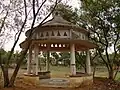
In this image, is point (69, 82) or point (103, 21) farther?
point (103, 21)

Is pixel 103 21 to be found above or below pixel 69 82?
above

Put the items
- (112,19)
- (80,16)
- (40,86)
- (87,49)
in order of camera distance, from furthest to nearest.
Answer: (80,16) → (112,19) → (87,49) → (40,86)

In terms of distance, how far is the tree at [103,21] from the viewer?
58.4 ft

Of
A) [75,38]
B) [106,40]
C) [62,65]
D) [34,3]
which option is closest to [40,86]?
[75,38]

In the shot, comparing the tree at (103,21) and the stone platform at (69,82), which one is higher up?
the tree at (103,21)

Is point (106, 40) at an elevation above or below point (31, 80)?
above

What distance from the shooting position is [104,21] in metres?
18.6

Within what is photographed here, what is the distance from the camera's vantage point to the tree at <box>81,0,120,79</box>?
17812 mm

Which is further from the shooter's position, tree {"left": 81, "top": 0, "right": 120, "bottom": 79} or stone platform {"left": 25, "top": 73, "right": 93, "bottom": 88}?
tree {"left": 81, "top": 0, "right": 120, "bottom": 79}

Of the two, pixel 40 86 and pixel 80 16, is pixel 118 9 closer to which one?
pixel 80 16

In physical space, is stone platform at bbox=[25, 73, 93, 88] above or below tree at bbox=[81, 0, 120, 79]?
below

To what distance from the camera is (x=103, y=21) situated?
61.2 ft

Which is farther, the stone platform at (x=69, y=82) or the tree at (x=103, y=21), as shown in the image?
the tree at (x=103, y=21)

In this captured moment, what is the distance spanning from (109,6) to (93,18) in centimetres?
176
